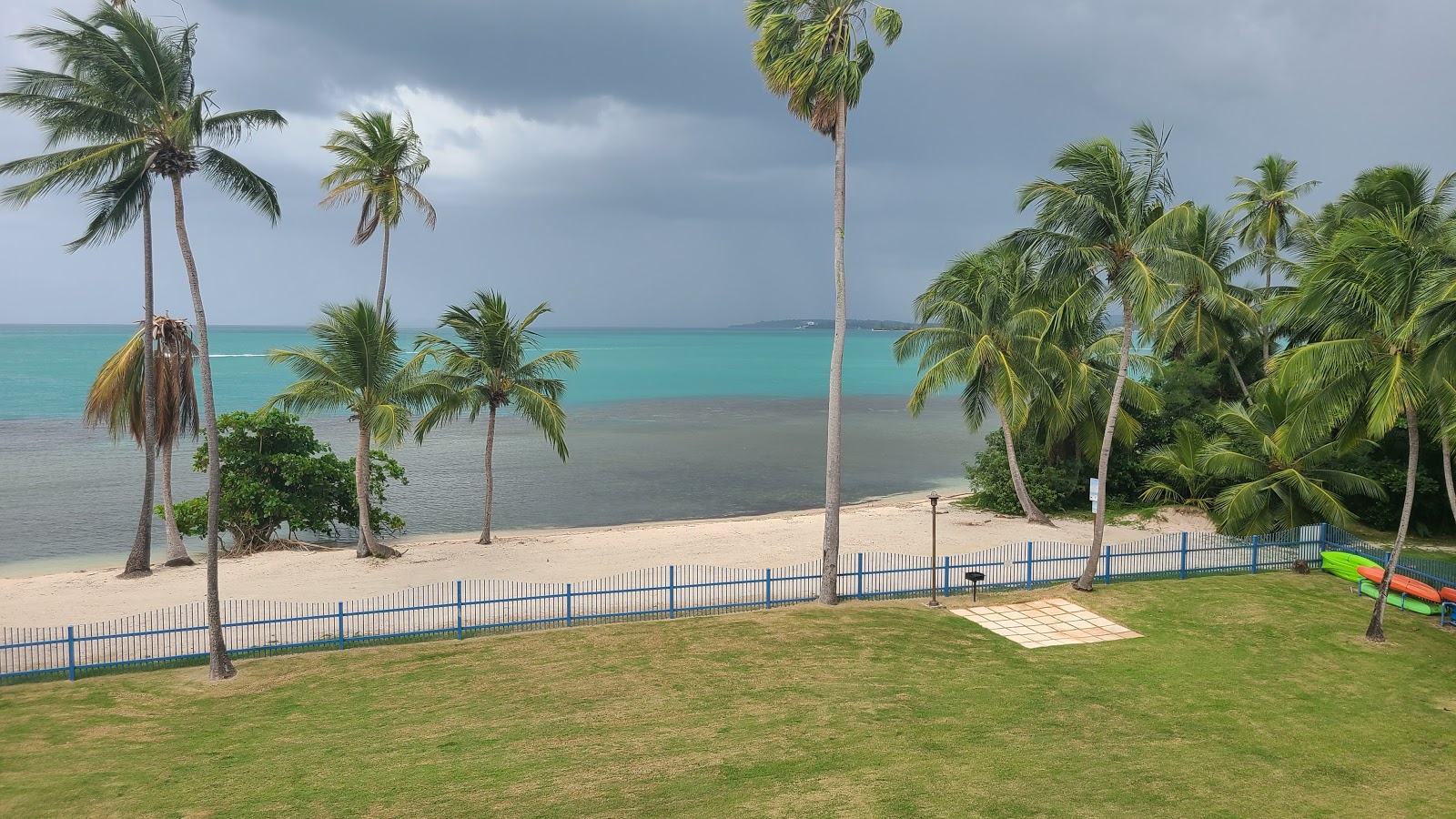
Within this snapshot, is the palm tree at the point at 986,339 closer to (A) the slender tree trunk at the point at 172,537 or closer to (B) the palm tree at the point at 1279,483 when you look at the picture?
(B) the palm tree at the point at 1279,483

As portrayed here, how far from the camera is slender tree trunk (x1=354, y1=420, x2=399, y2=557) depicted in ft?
92.7

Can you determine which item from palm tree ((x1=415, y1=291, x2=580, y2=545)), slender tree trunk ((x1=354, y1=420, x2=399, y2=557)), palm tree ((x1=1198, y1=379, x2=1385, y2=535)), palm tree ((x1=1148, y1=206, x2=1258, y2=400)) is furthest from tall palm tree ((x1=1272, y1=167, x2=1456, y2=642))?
slender tree trunk ((x1=354, y1=420, x2=399, y2=557))

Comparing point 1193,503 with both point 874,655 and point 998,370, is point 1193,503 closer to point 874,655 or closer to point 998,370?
point 998,370

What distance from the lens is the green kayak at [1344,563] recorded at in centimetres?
2381

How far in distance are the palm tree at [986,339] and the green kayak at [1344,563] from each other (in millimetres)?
10482

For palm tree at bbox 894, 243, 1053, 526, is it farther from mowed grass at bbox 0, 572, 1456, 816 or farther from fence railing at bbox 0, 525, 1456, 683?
mowed grass at bbox 0, 572, 1456, 816

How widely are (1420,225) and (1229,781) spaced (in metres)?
19.9

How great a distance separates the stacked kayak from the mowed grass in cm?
51

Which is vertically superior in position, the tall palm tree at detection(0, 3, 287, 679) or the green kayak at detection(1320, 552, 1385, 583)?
the tall palm tree at detection(0, 3, 287, 679)

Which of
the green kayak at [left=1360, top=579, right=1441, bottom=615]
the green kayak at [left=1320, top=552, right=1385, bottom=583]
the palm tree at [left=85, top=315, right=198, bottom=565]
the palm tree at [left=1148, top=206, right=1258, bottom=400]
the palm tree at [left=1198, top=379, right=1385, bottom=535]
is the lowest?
the green kayak at [left=1360, top=579, right=1441, bottom=615]

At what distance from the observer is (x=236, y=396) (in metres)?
102

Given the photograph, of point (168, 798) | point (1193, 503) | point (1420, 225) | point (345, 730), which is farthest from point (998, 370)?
point (168, 798)

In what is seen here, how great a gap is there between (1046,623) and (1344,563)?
10.0 metres

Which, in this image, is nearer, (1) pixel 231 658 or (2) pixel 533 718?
(2) pixel 533 718
